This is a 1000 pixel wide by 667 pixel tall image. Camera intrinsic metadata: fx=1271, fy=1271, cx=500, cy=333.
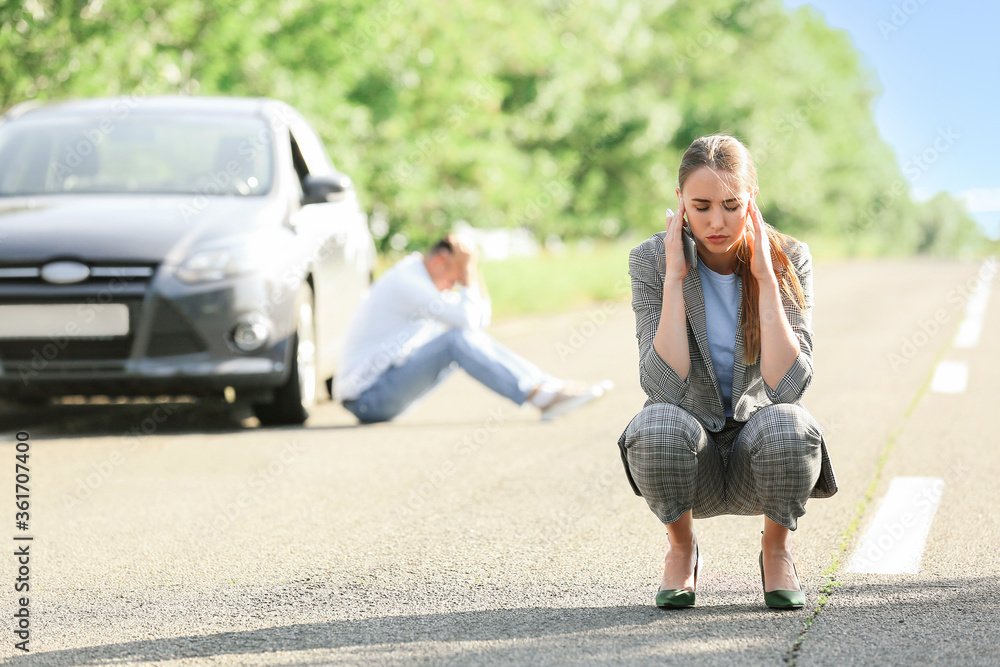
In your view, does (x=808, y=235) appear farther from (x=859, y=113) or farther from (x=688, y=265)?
(x=688, y=265)

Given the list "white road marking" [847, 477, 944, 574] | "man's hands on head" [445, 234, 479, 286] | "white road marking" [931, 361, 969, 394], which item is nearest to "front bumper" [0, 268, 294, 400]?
"man's hands on head" [445, 234, 479, 286]

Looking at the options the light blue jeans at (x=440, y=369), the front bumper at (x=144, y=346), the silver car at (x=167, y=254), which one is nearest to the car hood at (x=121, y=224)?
the silver car at (x=167, y=254)

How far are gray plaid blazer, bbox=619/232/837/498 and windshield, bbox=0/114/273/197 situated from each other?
4.33 meters

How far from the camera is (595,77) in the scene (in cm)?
2877

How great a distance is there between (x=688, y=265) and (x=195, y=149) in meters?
4.90

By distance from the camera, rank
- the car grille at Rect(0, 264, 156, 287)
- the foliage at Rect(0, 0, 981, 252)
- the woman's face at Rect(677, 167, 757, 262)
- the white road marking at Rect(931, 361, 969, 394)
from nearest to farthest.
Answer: the woman's face at Rect(677, 167, 757, 262) → the car grille at Rect(0, 264, 156, 287) → the white road marking at Rect(931, 361, 969, 394) → the foliage at Rect(0, 0, 981, 252)

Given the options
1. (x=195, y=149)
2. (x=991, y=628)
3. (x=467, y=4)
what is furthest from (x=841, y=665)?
(x=467, y=4)

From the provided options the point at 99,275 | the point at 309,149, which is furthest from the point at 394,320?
the point at 99,275

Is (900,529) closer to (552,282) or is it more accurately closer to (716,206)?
(716,206)

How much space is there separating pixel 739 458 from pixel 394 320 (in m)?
4.22

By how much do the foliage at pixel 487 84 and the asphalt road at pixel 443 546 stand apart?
1534 mm

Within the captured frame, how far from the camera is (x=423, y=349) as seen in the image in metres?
7.69

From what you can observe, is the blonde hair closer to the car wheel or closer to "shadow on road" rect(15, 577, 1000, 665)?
"shadow on road" rect(15, 577, 1000, 665)

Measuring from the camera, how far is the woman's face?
143 inches
